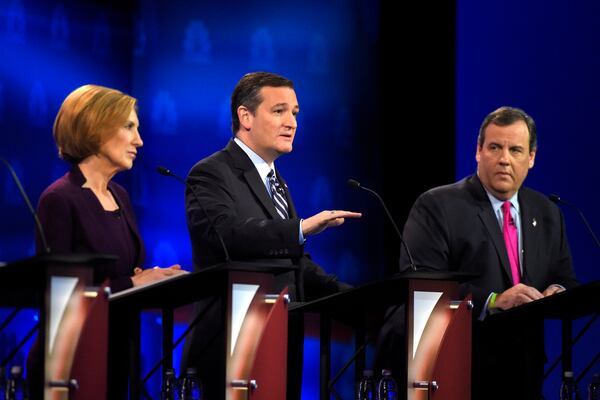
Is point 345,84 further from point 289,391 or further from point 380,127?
point 289,391

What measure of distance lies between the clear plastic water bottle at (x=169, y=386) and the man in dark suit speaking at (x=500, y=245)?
139 cm

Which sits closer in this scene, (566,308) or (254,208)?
(566,308)

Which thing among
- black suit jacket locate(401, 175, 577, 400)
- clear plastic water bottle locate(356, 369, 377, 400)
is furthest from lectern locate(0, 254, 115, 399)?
black suit jacket locate(401, 175, 577, 400)

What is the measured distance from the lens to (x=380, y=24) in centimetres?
674

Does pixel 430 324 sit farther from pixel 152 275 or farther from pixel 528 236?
pixel 528 236

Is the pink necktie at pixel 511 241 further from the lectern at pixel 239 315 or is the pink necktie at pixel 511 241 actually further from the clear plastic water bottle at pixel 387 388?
the lectern at pixel 239 315

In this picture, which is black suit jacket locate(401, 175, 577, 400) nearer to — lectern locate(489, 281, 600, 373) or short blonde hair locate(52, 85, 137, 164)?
lectern locate(489, 281, 600, 373)

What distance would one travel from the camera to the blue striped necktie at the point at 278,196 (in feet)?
14.3

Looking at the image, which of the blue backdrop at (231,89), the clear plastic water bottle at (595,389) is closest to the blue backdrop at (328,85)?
the blue backdrop at (231,89)

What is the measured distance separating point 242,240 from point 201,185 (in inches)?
12.7

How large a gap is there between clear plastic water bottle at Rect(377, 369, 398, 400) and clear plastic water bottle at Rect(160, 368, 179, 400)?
0.78m

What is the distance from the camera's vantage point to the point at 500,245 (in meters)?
4.74

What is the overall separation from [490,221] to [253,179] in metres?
1.11

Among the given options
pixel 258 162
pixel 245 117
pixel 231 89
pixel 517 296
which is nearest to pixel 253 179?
pixel 258 162
